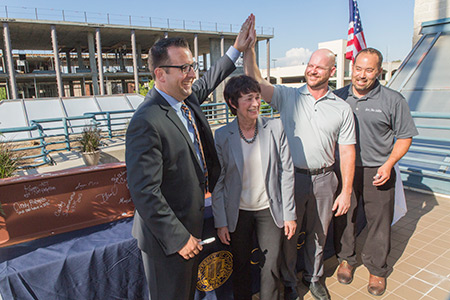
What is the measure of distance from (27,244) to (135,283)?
74 cm

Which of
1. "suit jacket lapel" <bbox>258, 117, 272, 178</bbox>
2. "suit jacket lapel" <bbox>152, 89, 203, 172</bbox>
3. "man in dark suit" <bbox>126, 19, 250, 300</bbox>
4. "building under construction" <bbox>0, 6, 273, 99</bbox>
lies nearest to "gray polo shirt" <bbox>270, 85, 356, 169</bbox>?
"suit jacket lapel" <bbox>258, 117, 272, 178</bbox>

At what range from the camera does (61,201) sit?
7.13 feet

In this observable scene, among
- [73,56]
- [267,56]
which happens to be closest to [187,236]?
[267,56]

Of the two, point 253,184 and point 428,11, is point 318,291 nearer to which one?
point 253,184

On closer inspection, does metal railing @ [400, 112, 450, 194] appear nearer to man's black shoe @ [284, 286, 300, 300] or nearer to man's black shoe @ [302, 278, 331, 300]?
man's black shoe @ [302, 278, 331, 300]

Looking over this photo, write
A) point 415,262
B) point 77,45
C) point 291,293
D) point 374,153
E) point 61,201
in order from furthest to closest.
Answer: point 77,45 → point 415,262 → point 374,153 → point 291,293 → point 61,201

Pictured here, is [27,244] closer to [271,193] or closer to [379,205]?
[271,193]

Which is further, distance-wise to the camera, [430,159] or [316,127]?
[430,159]

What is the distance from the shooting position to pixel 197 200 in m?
1.71

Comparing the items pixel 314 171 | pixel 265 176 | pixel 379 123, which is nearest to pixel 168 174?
pixel 265 176

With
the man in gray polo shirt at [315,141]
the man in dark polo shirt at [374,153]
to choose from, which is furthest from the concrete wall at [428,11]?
the man in gray polo shirt at [315,141]

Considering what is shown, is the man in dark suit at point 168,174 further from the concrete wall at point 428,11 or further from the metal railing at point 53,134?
the concrete wall at point 428,11

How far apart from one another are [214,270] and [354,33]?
525cm

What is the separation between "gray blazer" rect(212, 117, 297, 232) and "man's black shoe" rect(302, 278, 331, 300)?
0.82 meters
